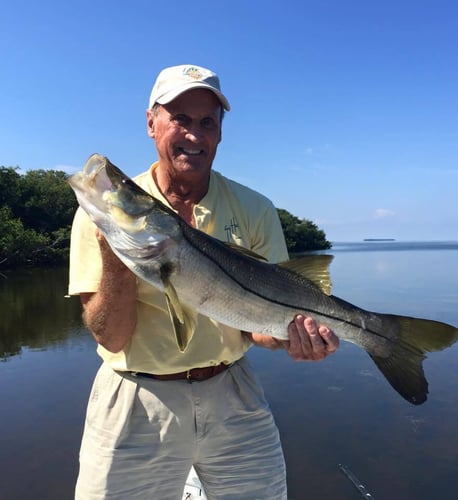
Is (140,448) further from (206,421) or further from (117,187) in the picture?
(117,187)

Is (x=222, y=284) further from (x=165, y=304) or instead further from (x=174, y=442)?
(x=174, y=442)

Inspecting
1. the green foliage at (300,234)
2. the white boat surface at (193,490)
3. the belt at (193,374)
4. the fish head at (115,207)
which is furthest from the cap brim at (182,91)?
the green foliage at (300,234)

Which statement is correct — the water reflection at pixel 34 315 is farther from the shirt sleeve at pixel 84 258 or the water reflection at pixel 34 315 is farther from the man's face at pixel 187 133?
the man's face at pixel 187 133

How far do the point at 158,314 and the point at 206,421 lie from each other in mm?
820

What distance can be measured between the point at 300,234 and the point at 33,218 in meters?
59.5

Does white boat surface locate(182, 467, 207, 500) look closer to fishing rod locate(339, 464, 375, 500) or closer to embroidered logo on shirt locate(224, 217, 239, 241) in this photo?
embroidered logo on shirt locate(224, 217, 239, 241)

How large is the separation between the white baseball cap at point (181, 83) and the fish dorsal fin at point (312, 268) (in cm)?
131

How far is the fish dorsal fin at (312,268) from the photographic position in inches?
123

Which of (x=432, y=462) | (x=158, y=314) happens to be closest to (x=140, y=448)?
(x=158, y=314)

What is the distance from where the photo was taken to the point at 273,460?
3.25m

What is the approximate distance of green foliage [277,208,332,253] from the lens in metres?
91.1

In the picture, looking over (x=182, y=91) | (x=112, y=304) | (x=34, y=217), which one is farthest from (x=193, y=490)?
(x=34, y=217)

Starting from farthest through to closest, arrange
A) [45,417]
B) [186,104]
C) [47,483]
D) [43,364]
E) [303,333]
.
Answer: [43,364] → [45,417] → [47,483] → [186,104] → [303,333]

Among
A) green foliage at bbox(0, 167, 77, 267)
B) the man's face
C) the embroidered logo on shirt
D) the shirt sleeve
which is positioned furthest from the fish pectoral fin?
green foliage at bbox(0, 167, 77, 267)
